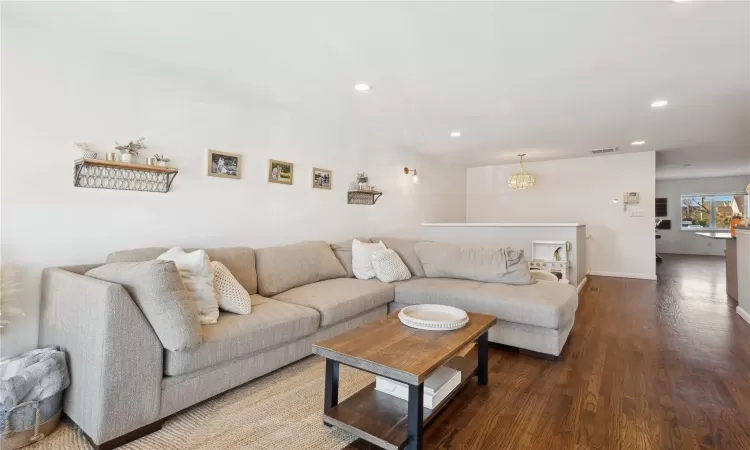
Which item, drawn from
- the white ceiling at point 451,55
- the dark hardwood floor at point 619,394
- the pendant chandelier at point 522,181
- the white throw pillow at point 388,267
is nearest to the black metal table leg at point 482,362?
the dark hardwood floor at point 619,394

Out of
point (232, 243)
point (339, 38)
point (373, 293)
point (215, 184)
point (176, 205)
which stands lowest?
point (373, 293)

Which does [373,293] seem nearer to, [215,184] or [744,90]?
[215,184]

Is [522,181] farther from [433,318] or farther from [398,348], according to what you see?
[398,348]

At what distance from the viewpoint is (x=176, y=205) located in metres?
Result: 2.67

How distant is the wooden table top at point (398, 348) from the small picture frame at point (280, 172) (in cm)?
203

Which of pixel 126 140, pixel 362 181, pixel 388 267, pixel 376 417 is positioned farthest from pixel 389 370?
pixel 362 181

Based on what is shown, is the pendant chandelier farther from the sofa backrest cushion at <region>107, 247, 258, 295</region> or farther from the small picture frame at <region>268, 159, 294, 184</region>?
the sofa backrest cushion at <region>107, 247, 258, 295</region>

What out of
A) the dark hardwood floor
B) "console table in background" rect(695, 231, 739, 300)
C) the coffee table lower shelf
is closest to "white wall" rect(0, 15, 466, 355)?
the coffee table lower shelf

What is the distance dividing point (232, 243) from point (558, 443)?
271 centimetres

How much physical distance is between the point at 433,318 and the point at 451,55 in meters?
1.79

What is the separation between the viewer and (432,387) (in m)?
1.69

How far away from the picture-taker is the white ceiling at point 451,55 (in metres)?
1.91

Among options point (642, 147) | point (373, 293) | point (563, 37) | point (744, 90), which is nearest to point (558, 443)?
point (373, 293)

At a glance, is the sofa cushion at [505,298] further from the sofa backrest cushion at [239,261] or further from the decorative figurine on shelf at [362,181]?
the decorative figurine on shelf at [362,181]
